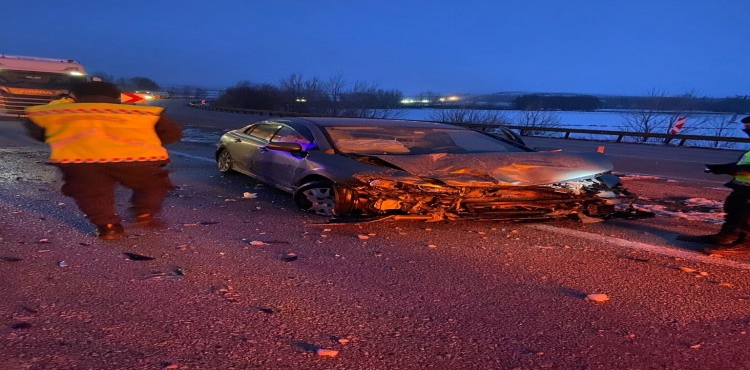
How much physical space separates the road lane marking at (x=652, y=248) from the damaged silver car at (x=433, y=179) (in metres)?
0.21

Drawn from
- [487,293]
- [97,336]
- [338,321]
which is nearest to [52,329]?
[97,336]

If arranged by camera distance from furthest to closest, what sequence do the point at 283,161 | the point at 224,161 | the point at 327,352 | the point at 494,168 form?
the point at 224,161, the point at 283,161, the point at 494,168, the point at 327,352

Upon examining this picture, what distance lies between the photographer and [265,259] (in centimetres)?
485

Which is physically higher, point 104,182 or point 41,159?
point 104,182

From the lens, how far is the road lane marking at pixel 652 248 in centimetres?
500

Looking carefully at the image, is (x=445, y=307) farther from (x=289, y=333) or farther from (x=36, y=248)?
(x=36, y=248)

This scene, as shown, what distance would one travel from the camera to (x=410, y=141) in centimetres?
719

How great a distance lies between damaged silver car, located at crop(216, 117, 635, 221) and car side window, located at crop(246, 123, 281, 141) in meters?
0.96

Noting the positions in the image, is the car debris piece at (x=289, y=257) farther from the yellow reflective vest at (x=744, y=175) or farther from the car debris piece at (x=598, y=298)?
the yellow reflective vest at (x=744, y=175)

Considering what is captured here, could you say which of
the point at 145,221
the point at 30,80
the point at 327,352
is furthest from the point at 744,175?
the point at 30,80

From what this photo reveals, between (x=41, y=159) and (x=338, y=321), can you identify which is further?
(x=41, y=159)

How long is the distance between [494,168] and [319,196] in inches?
72.1

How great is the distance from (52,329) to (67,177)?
7.42 ft

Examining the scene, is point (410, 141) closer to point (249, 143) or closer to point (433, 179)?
point (433, 179)
